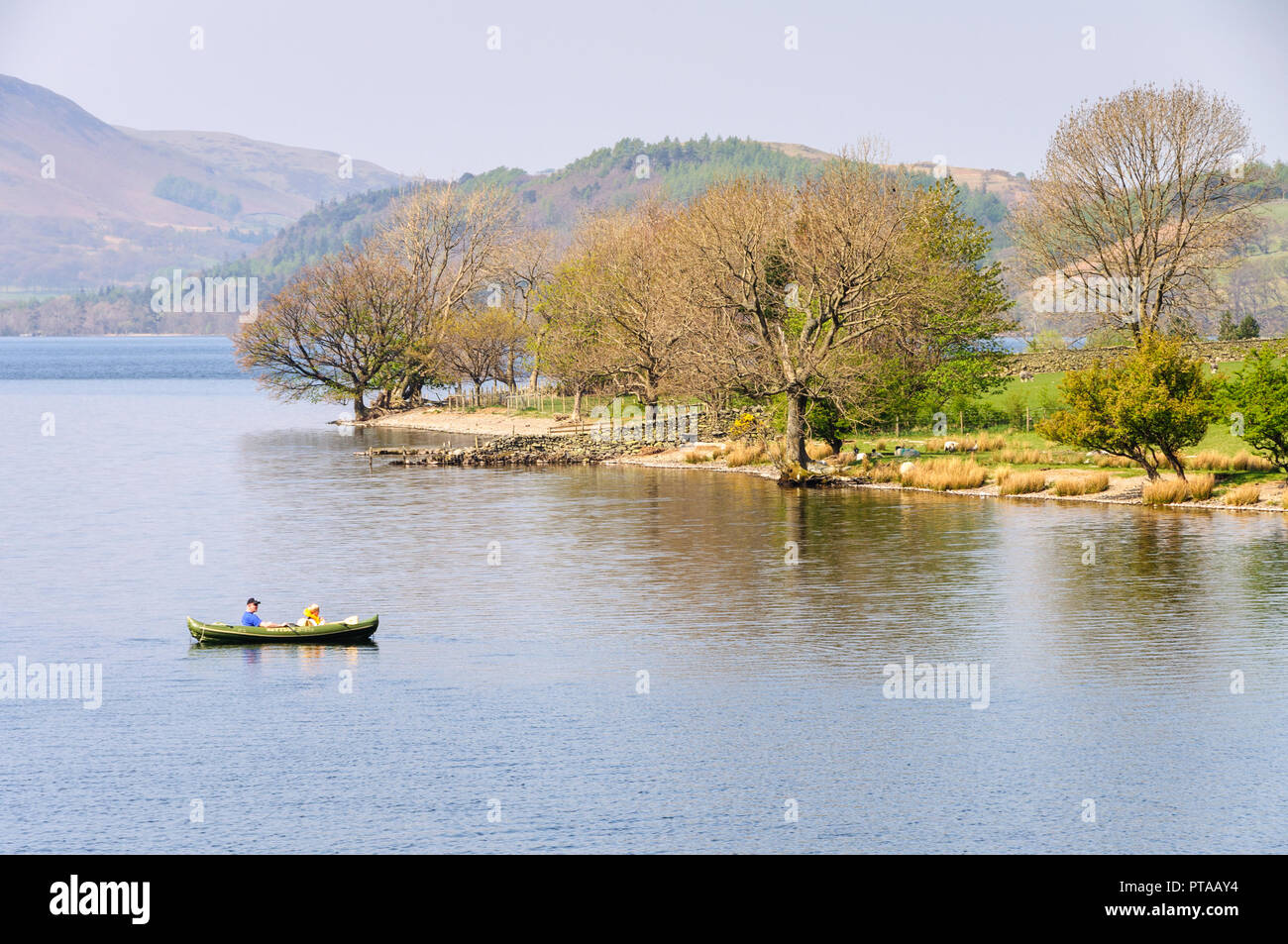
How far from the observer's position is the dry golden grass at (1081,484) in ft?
203

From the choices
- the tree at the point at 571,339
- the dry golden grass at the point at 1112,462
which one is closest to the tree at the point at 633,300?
the tree at the point at 571,339

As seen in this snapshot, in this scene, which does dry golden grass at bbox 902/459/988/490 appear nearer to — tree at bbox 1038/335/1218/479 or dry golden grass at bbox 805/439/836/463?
tree at bbox 1038/335/1218/479

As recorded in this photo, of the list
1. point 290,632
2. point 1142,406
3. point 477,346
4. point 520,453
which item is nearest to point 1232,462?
point 1142,406

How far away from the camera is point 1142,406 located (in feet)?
184

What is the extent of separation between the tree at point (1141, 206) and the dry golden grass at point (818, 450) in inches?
620

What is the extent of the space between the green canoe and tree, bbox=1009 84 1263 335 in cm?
5174

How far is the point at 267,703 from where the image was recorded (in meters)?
31.7

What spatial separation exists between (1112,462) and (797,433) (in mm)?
15972

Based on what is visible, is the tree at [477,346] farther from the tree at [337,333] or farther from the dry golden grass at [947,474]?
the dry golden grass at [947,474]

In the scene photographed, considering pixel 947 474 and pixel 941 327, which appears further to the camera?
pixel 941 327

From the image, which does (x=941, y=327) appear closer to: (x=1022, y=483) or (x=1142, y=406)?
(x=1022, y=483)

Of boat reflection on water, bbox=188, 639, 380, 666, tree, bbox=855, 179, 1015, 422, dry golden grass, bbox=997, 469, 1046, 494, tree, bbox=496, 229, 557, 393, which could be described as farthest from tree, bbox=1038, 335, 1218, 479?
tree, bbox=496, 229, 557, 393
